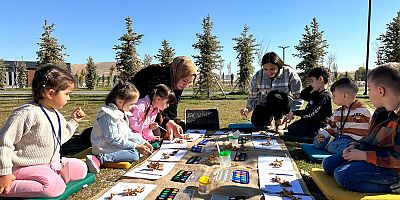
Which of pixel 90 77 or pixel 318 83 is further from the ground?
pixel 90 77

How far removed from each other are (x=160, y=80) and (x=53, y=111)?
2.60 metres

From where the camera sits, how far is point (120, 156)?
12.1 ft

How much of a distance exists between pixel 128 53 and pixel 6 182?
21519 mm

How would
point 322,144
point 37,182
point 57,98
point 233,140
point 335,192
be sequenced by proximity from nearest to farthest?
point 37,182 → point 335,192 → point 57,98 → point 322,144 → point 233,140

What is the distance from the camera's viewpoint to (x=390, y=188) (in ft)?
8.50

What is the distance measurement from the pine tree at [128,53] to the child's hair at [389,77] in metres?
21.6

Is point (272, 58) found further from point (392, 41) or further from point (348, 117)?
point (392, 41)

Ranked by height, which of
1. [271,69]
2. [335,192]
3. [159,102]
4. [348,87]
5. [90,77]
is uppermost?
[90,77]

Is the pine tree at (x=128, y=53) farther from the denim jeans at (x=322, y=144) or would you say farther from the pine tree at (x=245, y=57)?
the denim jeans at (x=322, y=144)

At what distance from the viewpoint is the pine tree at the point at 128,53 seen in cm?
2309

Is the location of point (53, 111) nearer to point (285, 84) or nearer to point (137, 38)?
point (285, 84)

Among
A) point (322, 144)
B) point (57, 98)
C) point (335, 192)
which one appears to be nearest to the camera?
point (335, 192)

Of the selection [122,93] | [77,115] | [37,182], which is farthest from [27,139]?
[122,93]

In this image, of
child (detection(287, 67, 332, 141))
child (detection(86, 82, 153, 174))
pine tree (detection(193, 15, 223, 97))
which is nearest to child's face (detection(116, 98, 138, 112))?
child (detection(86, 82, 153, 174))
